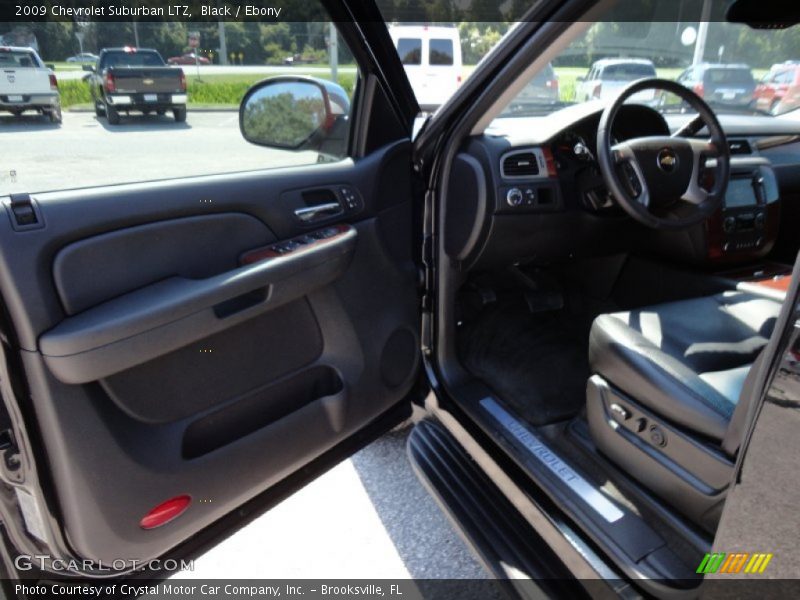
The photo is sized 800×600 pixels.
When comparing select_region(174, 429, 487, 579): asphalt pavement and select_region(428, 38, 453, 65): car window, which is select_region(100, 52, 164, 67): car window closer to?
select_region(174, 429, 487, 579): asphalt pavement

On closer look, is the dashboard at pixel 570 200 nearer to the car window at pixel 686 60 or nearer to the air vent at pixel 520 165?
the air vent at pixel 520 165

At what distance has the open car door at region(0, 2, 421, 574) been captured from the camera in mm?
1161

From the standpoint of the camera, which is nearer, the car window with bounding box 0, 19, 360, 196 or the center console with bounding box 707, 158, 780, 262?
the car window with bounding box 0, 19, 360, 196

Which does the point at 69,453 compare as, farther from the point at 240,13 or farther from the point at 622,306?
the point at 622,306

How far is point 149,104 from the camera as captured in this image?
146 cm

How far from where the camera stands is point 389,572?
5.99 ft

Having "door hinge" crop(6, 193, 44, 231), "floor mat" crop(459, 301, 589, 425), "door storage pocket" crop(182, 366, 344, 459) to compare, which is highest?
"door hinge" crop(6, 193, 44, 231)

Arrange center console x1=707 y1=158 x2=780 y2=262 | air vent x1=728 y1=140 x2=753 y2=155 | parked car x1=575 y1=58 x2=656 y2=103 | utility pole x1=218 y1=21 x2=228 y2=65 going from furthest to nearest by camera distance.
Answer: parked car x1=575 y1=58 x2=656 y2=103 < air vent x1=728 y1=140 x2=753 y2=155 < center console x1=707 y1=158 x2=780 y2=262 < utility pole x1=218 y1=21 x2=228 y2=65

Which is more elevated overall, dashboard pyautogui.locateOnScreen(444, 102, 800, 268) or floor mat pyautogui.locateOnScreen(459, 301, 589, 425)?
dashboard pyautogui.locateOnScreen(444, 102, 800, 268)

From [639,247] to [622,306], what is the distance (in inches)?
11.3

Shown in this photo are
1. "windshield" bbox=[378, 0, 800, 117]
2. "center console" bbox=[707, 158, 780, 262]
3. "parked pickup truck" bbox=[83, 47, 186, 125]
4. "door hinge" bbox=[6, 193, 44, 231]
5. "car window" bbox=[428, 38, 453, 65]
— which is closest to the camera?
"door hinge" bbox=[6, 193, 44, 231]

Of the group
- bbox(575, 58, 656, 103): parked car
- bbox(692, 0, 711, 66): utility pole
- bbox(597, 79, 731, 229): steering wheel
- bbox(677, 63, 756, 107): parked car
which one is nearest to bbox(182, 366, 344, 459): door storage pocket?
bbox(597, 79, 731, 229): steering wheel

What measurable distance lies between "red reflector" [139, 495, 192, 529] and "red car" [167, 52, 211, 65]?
104cm

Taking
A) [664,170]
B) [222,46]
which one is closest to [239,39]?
[222,46]
